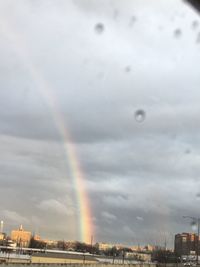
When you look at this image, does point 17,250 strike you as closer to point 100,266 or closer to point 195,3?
point 100,266

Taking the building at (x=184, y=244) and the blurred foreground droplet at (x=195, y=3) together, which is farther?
the building at (x=184, y=244)

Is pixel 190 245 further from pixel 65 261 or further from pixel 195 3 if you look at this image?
pixel 195 3

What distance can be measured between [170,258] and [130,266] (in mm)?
65304

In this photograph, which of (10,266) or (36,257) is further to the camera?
(36,257)

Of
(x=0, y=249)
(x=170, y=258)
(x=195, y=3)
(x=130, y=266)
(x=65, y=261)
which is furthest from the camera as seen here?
(x=170, y=258)

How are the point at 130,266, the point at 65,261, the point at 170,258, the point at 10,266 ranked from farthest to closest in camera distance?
the point at 170,258
the point at 65,261
the point at 130,266
the point at 10,266

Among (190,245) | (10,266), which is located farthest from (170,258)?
(10,266)

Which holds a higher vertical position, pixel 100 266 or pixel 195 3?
pixel 195 3

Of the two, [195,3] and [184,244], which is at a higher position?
[195,3]

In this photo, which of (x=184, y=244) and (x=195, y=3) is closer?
(x=195, y=3)

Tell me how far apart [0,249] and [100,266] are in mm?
66758

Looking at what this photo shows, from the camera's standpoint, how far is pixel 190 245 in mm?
185625

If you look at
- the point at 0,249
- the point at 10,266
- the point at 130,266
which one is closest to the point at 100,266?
the point at 130,266

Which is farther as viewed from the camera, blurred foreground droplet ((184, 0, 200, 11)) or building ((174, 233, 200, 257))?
building ((174, 233, 200, 257))
